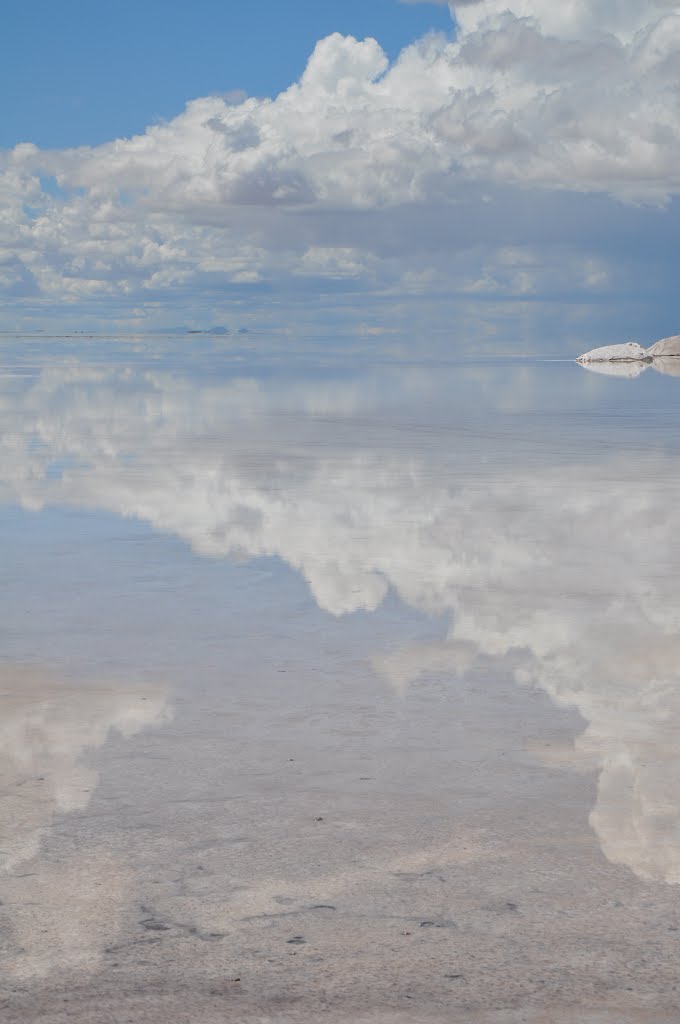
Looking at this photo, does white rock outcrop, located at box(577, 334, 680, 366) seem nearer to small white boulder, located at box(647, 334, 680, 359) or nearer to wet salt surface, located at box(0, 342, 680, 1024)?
small white boulder, located at box(647, 334, 680, 359)

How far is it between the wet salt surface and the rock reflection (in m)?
0.04

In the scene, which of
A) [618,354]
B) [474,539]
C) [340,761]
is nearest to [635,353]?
[618,354]

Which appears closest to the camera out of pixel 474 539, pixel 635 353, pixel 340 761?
pixel 340 761

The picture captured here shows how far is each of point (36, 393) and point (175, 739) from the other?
33.2 m

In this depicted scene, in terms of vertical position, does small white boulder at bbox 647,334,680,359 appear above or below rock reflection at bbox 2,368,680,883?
above

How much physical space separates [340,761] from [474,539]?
5.86 metres

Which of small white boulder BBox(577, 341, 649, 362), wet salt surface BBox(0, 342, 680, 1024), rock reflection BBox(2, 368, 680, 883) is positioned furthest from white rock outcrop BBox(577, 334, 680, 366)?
wet salt surface BBox(0, 342, 680, 1024)

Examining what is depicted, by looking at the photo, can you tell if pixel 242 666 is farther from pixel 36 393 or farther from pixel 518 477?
pixel 36 393

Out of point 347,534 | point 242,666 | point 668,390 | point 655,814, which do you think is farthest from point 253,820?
point 668,390

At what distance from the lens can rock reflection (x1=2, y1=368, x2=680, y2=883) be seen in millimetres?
5938

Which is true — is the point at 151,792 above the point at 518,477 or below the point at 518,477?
below

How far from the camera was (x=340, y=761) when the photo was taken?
5.52 metres

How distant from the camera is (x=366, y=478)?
16031mm

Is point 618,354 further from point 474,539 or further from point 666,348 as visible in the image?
point 474,539
